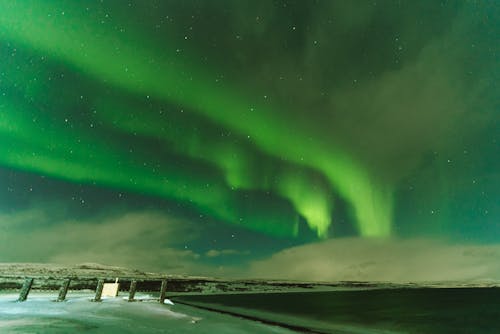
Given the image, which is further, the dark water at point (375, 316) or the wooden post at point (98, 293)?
the dark water at point (375, 316)

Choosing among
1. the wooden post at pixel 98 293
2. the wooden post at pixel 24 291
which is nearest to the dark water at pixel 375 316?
the wooden post at pixel 98 293

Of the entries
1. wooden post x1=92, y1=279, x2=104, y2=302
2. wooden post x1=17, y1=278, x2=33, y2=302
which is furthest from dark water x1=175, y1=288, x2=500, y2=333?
wooden post x1=17, y1=278, x2=33, y2=302

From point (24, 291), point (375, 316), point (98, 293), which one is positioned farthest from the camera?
point (375, 316)

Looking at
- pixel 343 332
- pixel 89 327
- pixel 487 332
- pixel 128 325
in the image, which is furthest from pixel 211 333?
pixel 487 332

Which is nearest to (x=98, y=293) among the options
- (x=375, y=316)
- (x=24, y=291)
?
(x=24, y=291)

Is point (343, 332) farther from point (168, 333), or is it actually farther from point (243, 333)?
point (168, 333)

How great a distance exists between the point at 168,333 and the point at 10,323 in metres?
→ 6.48

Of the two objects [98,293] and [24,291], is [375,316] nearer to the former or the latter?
[98,293]

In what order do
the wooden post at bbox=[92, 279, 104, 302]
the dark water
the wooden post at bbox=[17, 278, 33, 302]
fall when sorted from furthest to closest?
the dark water, the wooden post at bbox=[92, 279, 104, 302], the wooden post at bbox=[17, 278, 33, 302]

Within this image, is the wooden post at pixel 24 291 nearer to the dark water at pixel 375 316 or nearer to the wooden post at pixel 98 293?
the wooden post at pixel 98 293

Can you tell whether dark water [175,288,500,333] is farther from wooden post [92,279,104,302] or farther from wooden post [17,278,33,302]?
wooden post [17,278,33,302]

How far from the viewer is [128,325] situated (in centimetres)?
1575

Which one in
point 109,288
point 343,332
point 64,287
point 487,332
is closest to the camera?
point 64,287

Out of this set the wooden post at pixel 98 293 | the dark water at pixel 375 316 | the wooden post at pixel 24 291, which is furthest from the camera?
the dark water at pixel 375 316
